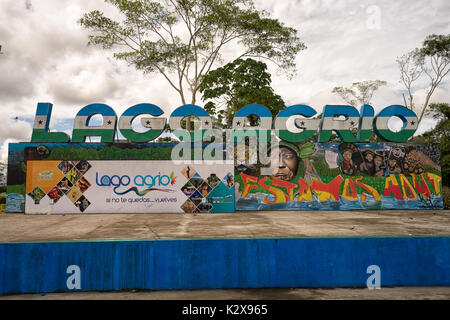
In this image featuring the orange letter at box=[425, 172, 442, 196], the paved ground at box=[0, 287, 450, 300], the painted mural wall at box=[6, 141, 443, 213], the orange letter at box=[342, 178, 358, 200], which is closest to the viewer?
the paved ground at box=[0, 287, 450, 300]

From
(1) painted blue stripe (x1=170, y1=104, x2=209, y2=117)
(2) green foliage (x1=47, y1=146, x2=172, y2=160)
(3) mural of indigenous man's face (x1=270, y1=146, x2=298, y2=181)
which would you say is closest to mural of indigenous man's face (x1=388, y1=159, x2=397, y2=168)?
(3) mural of indigenous man's face (x1=270, y1=146, x2=298, y2=181)

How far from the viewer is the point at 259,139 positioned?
17.9 m

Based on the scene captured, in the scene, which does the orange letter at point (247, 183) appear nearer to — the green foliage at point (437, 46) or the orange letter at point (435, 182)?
the orange letter at point (435, 182)

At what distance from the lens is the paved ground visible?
5.65m

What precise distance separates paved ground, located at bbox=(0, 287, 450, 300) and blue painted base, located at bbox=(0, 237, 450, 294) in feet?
0.52

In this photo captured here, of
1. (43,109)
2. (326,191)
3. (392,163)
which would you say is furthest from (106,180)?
(392,163)

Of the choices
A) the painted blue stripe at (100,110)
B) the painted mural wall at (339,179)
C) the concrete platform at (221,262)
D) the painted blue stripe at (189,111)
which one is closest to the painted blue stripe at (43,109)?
the painted blue stripe at (100,110)

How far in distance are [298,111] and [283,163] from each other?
11.3ft

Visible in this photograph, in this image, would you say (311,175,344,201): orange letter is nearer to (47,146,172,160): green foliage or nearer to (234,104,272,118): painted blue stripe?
(234,104,272,118): painted blue stripe

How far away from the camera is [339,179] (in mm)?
17875

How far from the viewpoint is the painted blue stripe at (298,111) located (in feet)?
58.2

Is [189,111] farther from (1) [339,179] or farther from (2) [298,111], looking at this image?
(1) [339,179]
